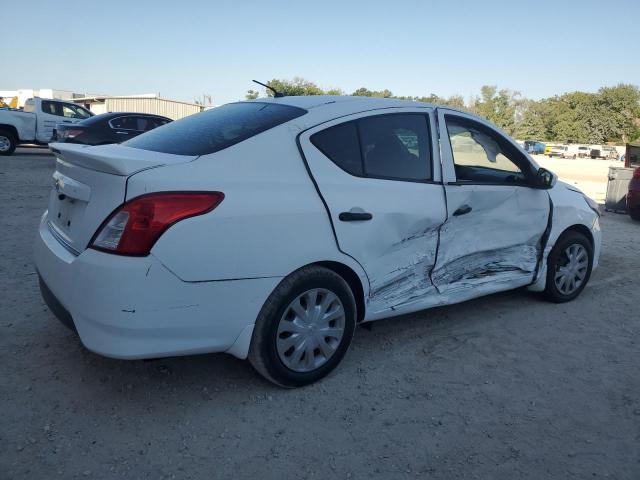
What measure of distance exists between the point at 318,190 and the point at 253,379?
3.85ft

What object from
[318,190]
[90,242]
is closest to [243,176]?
[318,190]

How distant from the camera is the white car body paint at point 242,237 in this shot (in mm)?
2498

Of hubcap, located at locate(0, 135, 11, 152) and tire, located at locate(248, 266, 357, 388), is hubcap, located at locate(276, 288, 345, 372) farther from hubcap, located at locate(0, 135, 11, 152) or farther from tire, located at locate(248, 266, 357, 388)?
hubcap, located at locate(0, 135, 11, 152)

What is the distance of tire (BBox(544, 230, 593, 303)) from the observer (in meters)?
4.59

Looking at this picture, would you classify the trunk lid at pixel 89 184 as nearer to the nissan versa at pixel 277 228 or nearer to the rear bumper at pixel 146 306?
the nissan versa at pixel 277 228

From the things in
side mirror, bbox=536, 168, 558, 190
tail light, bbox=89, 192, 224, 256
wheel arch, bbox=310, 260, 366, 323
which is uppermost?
side mirror, bbox=536, 168, 558, 190

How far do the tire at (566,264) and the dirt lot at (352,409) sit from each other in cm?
55

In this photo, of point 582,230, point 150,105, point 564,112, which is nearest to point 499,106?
point 564,112

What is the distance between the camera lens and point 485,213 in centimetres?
389

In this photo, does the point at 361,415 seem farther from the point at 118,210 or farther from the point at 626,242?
the point at 626,242

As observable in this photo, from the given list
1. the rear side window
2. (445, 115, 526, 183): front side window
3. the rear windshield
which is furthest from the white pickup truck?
the rear side window

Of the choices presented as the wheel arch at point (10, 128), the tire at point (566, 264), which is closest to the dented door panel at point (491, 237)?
the tire at point (566, 264)

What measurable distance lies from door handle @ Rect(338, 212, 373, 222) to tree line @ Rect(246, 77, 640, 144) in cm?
6626

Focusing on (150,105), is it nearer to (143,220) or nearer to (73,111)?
(73,111)
